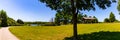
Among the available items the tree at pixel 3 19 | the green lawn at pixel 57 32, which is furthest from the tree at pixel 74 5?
the tree at pixel 3 19

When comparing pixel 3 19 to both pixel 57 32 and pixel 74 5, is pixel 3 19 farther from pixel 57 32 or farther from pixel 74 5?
pixel 74 5

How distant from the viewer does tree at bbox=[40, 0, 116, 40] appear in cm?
3184

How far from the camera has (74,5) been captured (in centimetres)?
3244

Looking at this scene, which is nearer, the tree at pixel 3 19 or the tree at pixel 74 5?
the tree at pixel 74 5

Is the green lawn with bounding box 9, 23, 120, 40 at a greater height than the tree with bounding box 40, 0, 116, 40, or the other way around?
the tree with bounding box 40, 0, 116, 40

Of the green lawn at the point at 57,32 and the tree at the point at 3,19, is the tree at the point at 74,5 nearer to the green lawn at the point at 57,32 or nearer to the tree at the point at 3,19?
the green lawn at the point at 57,32

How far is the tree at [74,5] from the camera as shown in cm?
3184

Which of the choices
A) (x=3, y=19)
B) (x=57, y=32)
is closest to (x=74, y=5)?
(x=57, y=32)

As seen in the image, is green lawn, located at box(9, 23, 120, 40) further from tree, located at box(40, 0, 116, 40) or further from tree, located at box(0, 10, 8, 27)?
tree, located at box(0, 10, 8, 27)

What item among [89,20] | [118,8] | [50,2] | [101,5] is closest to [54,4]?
[50,2]

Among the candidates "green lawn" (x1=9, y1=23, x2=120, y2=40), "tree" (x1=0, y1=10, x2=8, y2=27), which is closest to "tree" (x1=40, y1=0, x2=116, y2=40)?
"green lawn" (x1=9, y1=23, x2=120, y2=40)

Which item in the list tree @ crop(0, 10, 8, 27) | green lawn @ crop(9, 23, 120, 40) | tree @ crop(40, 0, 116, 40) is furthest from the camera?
tree @ crop(0, 10, 8, 27)

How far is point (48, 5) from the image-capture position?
110 ft

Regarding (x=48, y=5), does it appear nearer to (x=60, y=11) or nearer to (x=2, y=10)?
(x=60, y=11)
